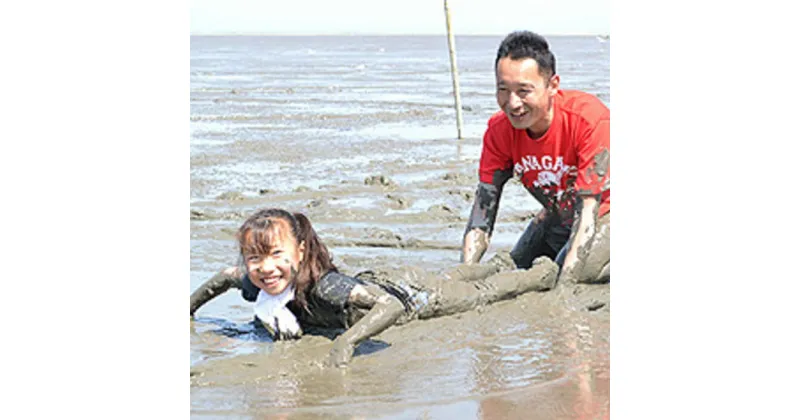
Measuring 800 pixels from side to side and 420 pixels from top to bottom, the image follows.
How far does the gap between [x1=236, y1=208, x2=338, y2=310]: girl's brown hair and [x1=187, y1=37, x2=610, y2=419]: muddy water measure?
0.97 ft

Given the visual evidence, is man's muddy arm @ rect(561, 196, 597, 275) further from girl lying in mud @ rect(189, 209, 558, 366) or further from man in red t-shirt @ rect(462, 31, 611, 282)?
girl lying in mud @ rect(189, 209, 558, 366)

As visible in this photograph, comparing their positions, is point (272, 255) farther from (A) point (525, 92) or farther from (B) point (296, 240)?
(A) point (525, 92)

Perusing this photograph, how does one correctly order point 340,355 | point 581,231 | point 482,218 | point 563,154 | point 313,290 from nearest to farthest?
point 340,355
point 313,290
point 581,231
point 563,154
point 482,218

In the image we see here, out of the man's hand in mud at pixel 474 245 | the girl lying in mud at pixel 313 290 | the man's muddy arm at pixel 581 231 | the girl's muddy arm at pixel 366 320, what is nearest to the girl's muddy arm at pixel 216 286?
the girl lying in mud at pixel 313 290

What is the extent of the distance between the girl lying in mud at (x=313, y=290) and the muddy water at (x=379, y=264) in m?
0.10

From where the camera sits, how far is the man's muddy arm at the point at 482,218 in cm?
635

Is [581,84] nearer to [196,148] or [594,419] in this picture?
[196,148]

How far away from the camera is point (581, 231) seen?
5941mm

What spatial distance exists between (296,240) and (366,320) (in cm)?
51

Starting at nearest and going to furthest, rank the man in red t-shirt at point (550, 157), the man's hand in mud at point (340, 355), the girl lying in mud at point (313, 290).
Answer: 1. the man's hand in mud at point (340, 355)
2. the girl lying in mud at point (313, 290)
3. the man in red t-shirt at point (550, 157)

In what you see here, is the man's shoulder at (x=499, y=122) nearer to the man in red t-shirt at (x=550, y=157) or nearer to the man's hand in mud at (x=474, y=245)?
the man in red t-shirt at (x=550, y=157)

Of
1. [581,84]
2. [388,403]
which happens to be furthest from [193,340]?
[581,84]

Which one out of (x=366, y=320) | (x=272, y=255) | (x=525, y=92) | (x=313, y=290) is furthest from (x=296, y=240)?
(x=525, y=92)

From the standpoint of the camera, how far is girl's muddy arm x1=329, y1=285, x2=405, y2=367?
4863 millimetres
